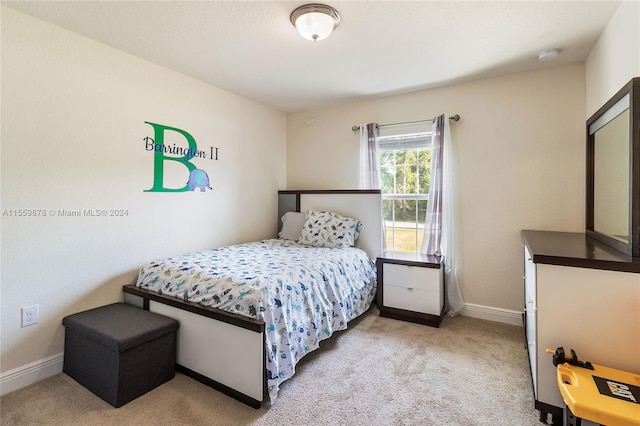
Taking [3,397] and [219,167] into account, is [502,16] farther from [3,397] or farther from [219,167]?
[3,397]

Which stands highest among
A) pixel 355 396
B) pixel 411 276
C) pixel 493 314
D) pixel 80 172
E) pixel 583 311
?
pixel 80 172

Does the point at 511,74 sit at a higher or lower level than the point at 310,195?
higher

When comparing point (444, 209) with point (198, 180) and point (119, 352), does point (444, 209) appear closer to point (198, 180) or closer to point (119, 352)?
point (198, 180)

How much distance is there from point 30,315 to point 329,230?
2.50m

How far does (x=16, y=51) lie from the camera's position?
6.27 feet

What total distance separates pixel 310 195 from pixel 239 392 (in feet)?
8.20

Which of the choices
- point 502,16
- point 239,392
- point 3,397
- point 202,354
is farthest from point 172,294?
point 502,16

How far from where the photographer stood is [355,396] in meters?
1.82

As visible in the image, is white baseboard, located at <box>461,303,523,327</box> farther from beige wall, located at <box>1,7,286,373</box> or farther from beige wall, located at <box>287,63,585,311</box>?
beige wall, located at <box>1,7,286,373</box>

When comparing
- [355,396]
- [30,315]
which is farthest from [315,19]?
[30,315]

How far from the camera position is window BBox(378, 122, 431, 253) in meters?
3.34

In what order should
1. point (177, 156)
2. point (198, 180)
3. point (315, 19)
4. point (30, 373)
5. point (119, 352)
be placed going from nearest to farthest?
point (119, 352) → point (315, 19) → point (30, 373) → point (177, 156) → point (198, 180)

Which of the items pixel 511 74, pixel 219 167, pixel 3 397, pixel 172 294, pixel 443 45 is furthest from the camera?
pixel 219 167

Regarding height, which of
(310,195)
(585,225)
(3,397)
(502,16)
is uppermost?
(502,16)
